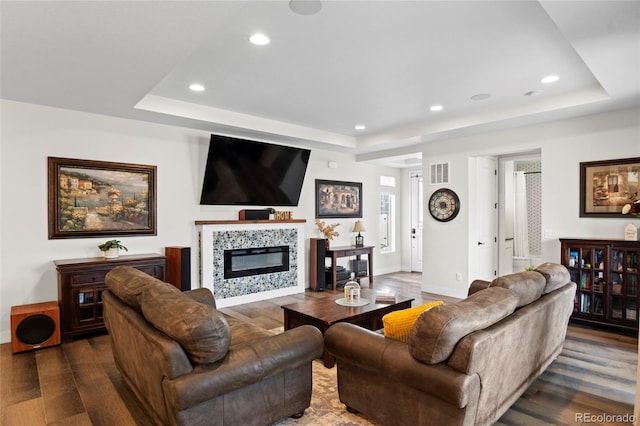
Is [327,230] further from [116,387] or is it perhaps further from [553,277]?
[116,387]

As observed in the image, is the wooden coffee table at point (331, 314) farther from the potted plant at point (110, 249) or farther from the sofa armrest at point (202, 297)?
the potted plant at point (110, 249)

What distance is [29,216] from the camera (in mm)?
4047

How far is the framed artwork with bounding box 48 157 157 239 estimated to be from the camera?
13.8 feet

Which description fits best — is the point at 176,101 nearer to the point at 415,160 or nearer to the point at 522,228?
the point at 415,160

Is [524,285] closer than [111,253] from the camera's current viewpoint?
Yes

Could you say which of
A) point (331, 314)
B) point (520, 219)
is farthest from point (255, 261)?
point (520, 219)

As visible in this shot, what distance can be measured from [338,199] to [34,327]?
16.5ft

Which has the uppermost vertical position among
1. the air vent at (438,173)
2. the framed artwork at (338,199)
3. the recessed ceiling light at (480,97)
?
the recessed ceiling light at (480,97)

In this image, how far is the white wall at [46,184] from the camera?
3.95 m

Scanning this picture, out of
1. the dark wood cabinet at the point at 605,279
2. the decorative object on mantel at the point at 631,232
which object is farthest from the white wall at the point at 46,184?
the decorative object on mantel at the point at 631,232

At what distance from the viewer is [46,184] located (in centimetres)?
414

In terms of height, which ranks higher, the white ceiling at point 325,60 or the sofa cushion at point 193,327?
the white ceiling at point 325,60

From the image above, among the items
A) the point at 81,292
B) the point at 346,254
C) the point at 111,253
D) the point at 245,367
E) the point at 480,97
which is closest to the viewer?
the point at 245,367

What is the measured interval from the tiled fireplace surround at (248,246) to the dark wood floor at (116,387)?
167cm
